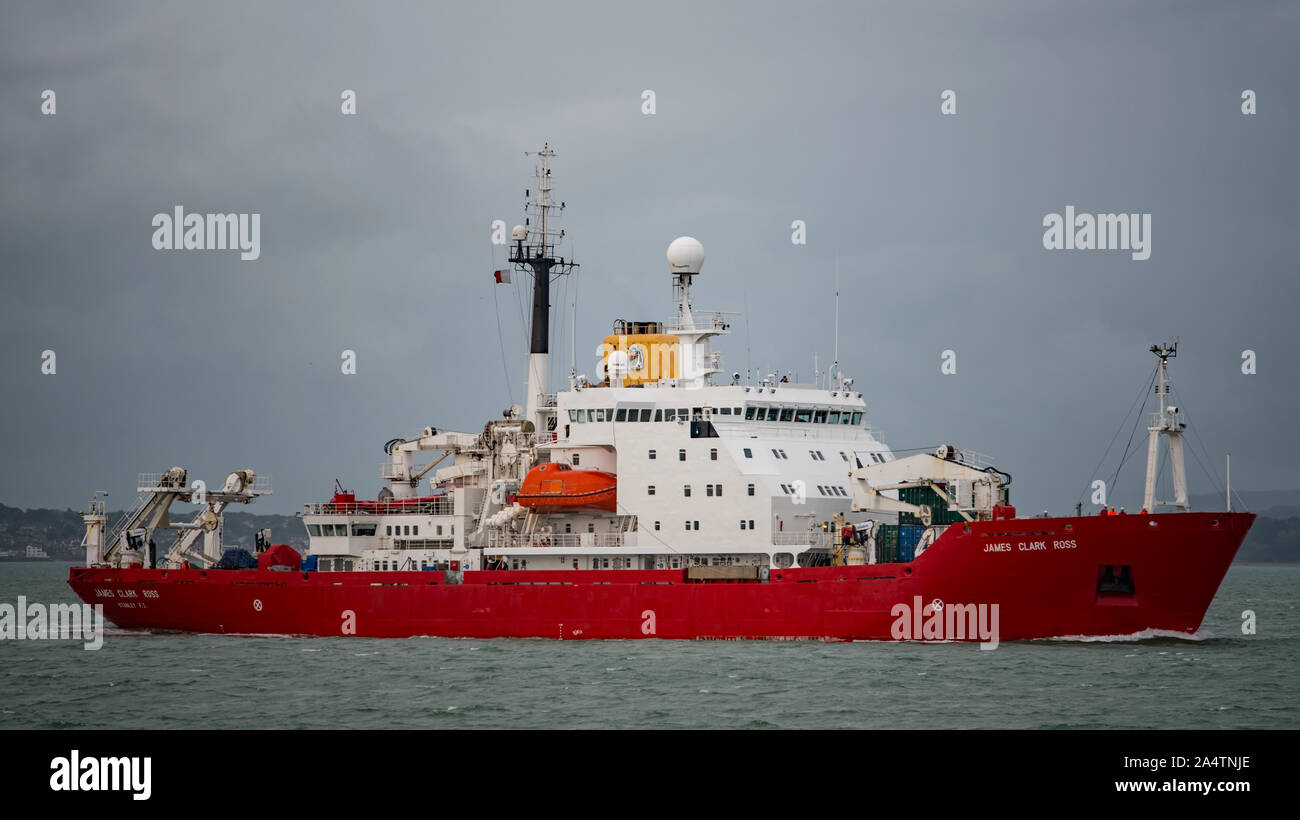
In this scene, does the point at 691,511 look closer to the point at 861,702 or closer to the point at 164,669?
the point at 861,702

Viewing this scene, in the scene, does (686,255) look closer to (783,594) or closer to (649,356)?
(649,356)

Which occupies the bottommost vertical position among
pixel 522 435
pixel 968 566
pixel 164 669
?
pixel 164 669

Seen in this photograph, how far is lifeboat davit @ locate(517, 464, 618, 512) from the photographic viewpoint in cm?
3466

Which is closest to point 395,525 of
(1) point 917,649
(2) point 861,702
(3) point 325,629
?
(3) point 325,629

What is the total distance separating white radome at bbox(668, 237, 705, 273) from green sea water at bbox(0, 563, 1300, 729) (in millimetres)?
9763

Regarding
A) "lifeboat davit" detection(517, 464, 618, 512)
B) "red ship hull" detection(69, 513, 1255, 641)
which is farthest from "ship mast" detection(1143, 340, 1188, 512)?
"lifeboat davit" detection(517, 464, 618, 512)

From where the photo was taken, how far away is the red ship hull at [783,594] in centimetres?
2930

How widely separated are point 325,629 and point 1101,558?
19357 mm

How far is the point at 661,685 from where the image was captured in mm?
26641

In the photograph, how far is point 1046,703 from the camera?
24188 millimetres

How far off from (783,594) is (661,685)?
610 centimetres

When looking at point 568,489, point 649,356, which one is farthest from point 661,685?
point 649,356

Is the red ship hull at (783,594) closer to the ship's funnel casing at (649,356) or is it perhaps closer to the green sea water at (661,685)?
the green sea water at (661,685)

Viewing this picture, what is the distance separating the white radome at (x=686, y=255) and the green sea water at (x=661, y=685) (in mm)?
9763
